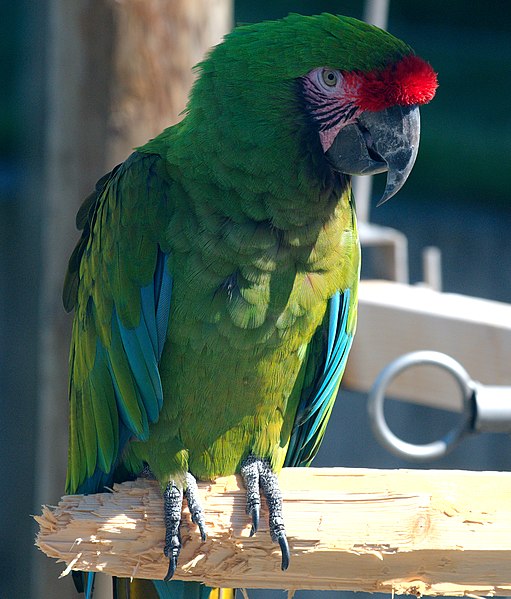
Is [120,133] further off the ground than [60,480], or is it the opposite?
[120,133]

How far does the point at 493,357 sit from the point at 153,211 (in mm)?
682

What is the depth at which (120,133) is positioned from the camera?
1.82m

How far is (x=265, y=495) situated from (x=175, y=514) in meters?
0.14

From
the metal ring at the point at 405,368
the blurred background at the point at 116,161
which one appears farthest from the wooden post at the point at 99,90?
the metal ring at the point at 405,368

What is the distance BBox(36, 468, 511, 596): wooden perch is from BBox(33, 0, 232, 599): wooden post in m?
0.71

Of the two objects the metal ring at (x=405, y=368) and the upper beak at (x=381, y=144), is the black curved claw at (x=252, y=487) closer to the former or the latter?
the metal ring at (x=405, y=368)

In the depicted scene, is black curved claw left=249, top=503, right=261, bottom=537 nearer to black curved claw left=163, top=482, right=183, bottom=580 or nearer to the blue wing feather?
black curved claw left=163, top=482, right=183, bottom=580

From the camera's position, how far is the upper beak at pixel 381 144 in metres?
1.32

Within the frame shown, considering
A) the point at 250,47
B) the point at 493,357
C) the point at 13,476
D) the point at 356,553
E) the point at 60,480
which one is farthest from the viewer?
the point at 13,476

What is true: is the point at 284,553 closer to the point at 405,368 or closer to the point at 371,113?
the point at 405,368

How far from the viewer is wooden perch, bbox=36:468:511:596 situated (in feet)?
4.04

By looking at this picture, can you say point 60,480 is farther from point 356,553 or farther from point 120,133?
point 356,553

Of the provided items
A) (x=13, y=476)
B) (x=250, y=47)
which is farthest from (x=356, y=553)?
(x=13, y=476)

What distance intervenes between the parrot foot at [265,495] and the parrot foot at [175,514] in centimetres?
7
